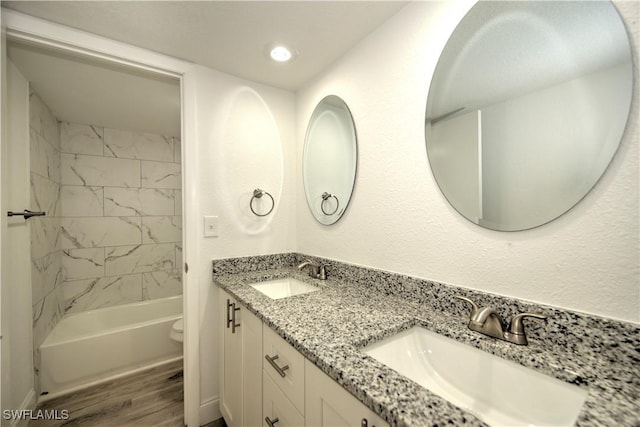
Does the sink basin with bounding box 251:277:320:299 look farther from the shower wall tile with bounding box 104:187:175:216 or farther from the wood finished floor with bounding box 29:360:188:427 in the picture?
the shower wall tile with bounding box 104:187:175:216

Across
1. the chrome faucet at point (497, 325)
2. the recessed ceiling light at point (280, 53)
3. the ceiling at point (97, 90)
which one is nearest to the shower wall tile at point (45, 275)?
the ceiling at point (97, 90)

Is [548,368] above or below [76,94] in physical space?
below

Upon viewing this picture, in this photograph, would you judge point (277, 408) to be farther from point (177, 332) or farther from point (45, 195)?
point (45, 195)

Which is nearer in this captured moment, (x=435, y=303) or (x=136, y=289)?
(x=435, y=303)

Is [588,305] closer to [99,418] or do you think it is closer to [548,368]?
[548,368]

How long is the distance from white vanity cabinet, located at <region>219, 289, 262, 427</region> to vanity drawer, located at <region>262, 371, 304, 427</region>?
0.05 meters

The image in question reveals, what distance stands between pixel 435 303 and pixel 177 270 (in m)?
2.96

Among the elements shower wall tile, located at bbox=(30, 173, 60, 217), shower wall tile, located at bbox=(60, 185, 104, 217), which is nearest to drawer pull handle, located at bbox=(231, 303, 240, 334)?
shower wall tile, located at bbox=(30, 173, 60, 217)

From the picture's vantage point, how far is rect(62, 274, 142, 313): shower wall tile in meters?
2.43

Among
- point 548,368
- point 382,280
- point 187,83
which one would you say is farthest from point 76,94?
point 548,368

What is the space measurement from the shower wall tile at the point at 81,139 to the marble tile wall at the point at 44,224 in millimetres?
66

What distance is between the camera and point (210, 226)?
1.55 metres

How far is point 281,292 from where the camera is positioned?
5.11ft

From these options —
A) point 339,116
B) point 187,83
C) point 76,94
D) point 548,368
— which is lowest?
point 548,368
